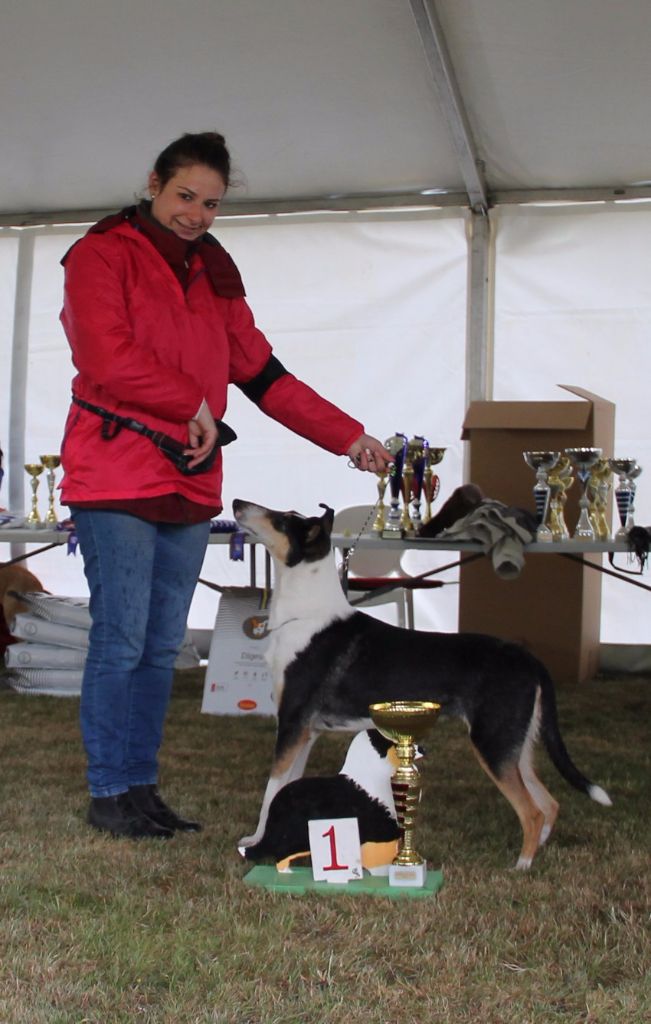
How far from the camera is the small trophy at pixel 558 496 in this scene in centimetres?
470

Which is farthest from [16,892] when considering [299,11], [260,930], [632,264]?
[632,264]

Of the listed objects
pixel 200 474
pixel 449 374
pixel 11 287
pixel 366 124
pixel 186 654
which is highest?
pixel 366 124

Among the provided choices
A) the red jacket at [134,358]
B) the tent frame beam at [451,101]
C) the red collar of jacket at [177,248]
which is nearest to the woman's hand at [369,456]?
the red jacket at [134,358]

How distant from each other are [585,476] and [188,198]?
248 centimetres

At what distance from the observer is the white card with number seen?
262 cm

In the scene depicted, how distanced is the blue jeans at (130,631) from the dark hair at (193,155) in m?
0.89

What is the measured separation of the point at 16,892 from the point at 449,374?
4646 millimetres

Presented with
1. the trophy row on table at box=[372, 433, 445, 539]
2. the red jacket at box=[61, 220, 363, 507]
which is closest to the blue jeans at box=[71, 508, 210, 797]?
the red jacket at box=[61, 220, 363, 507]

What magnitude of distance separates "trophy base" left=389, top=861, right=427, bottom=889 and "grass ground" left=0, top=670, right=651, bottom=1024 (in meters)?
0.06

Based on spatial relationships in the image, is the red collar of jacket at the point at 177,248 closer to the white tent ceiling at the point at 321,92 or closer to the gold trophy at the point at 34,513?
the white tent ceiling at the point at 321,92

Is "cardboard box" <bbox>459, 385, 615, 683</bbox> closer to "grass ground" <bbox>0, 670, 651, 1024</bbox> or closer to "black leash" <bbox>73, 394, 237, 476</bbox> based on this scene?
"grass ground" <bbox>0, 670, 651, 1024</bbox>

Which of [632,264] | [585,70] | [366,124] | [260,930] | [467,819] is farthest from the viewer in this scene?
[632,264]

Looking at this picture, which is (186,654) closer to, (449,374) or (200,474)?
(449,374)

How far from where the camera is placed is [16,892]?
2516 mm
